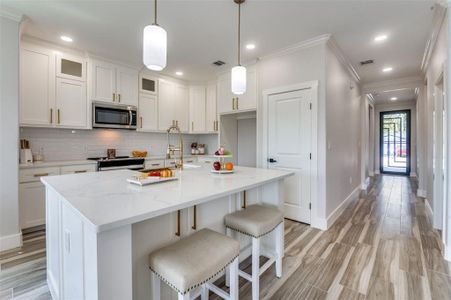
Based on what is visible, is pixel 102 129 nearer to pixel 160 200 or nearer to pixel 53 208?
pixel 53 208

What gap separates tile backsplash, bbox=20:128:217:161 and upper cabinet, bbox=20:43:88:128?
0.33 meters

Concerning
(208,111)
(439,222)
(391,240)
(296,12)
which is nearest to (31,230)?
(208,111)

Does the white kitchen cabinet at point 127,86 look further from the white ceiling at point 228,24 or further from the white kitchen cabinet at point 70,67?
the white kitchen cabinet at point 70,67

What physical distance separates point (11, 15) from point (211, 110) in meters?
3.41

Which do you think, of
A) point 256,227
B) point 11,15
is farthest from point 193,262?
point 11,15

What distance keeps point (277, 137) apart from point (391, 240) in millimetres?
2033

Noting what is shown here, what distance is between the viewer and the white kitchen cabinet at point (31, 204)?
9.17ft

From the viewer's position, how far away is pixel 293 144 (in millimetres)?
3381

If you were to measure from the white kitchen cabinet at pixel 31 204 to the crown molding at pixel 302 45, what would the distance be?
3.96 m

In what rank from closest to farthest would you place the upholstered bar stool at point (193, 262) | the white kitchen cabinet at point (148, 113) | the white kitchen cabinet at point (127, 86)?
1. the upholstered bar stool at point (193, 262)
2. the white kitchen cabinet at point (127, 86)
3. the white kitchen cabinet at point (148, 113)

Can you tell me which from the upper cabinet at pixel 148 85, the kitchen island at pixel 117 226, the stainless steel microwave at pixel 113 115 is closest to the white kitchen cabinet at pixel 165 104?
the upper cabinet at pixel 148 85

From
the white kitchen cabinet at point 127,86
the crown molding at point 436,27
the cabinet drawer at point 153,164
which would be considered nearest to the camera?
the crown molding at point 436,27

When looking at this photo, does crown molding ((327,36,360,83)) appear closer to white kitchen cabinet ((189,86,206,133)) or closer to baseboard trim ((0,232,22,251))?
white kitchen cabinet ((189,86,206,133))

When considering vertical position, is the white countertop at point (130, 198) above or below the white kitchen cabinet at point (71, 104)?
below
